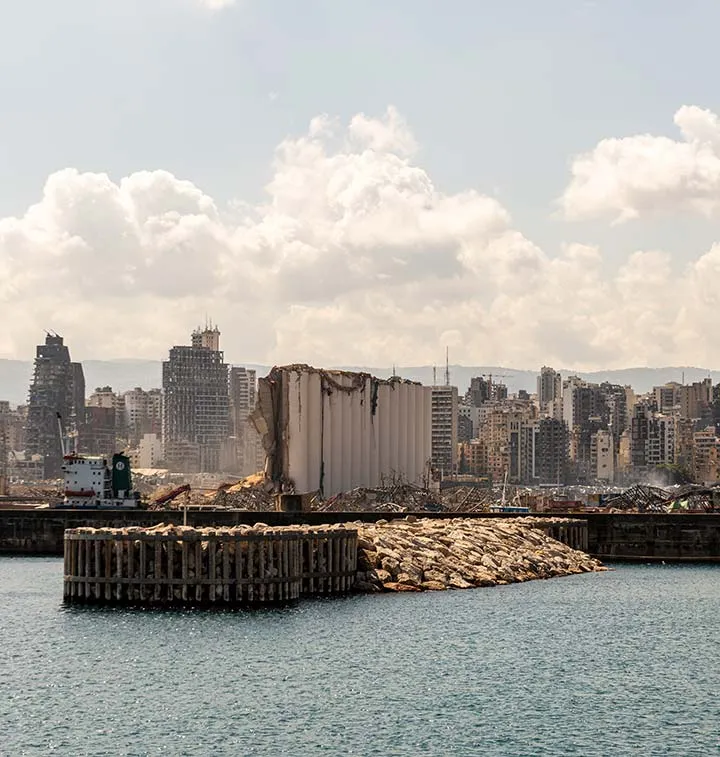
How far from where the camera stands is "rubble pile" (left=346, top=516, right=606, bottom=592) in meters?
87.4

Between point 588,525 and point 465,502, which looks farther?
point 465,502

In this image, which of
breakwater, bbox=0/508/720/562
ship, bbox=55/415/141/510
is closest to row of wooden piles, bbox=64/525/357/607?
breakwater, bbox=0/508/720/562

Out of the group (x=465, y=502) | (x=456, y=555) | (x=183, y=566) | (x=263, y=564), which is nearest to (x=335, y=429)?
(x=465, y=502)

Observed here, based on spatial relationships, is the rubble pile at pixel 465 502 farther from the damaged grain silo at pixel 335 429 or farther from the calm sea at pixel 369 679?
the calm sea at pixel 369 679

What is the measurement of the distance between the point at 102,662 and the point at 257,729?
541 inches

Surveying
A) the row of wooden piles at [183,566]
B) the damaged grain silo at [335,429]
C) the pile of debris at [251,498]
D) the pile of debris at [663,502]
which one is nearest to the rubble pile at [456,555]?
the row of wooden piles at [183,566]

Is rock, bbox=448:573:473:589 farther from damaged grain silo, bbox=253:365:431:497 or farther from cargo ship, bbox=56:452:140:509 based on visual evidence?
damaged grain silo, bbox=253:365:431:497

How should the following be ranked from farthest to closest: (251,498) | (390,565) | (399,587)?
Result: 1. (251,498)
2. (390,565)
3. (399,587)

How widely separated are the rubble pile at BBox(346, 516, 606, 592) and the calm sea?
14.2 feet

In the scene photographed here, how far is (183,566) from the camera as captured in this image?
75.9 metres

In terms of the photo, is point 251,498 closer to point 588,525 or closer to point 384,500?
point 384,500

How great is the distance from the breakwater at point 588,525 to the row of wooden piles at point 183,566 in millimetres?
42536

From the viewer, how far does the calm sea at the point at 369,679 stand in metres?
47.7

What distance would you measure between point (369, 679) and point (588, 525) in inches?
2579
